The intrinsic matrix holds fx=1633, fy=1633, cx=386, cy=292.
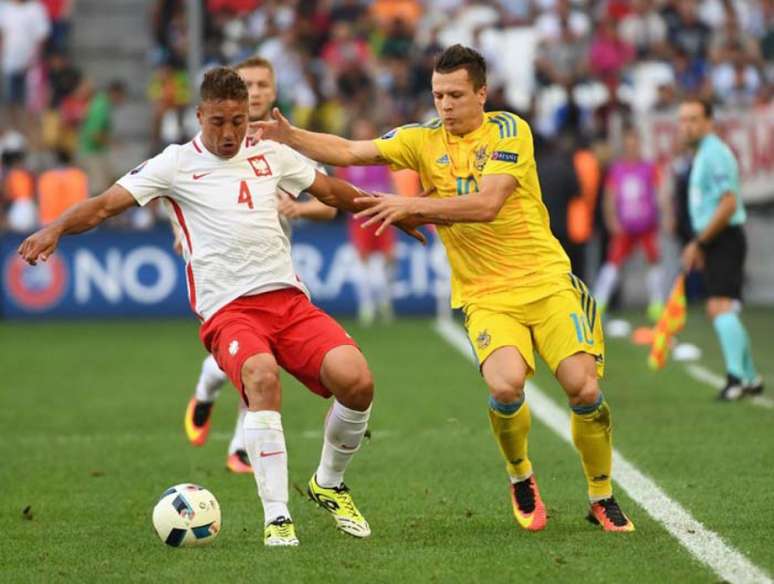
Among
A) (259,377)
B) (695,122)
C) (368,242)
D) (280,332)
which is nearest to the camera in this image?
(259,377)

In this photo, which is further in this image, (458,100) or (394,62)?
(394,62)

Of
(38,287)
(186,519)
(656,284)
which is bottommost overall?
(656,284)

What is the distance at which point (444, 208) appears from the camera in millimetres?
7520

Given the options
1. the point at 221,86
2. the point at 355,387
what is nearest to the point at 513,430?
the point at 355,387

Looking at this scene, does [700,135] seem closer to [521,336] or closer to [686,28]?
[521,336]

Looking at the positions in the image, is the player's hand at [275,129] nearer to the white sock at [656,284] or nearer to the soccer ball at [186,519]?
the soccer ball at [186,519]

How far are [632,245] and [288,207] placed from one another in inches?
526

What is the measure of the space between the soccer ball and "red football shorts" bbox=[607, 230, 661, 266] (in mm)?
14708

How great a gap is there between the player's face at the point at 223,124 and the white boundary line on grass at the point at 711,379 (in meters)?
6.07

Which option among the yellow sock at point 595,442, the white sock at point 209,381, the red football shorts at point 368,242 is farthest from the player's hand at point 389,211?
the red football shorts at point 368,242

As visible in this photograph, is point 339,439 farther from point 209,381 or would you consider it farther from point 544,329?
point 209,381

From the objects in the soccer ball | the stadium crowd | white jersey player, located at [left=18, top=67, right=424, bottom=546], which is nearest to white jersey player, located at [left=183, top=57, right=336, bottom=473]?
white jersey player, located at [left=18, top=67, right=424, bottom=546]

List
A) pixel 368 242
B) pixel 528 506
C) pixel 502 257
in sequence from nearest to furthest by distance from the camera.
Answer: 1. pixel 528 506
2. pixel 502 257
3. pixel 368 242

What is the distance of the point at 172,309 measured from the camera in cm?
2180
